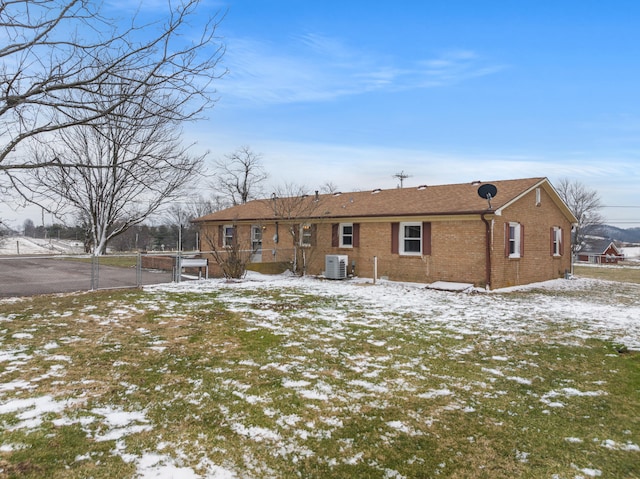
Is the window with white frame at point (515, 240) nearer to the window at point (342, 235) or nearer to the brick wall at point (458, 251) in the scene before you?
the brick wall at point (458, 251)

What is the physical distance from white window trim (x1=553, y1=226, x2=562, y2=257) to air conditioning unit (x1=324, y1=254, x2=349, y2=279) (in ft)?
32.4

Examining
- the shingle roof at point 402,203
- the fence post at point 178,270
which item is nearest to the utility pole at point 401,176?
the shingle roof at point 402,203

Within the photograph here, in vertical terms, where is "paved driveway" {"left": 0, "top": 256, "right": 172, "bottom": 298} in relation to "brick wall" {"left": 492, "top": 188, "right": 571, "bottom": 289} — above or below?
below

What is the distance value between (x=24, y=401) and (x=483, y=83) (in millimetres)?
14331

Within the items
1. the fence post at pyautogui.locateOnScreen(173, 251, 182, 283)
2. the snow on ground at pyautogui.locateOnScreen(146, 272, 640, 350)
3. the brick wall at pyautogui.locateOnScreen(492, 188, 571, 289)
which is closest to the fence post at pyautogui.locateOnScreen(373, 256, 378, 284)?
the snow on ground at pyautogui.locateOnScreen(146, 272, 640, 350)

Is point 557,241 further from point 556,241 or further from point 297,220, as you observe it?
point 297,220

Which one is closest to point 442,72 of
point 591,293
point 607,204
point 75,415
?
point 591,293

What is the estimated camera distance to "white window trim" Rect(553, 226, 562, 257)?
56.1 feet

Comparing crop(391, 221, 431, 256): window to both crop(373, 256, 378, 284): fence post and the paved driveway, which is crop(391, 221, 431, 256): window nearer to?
crop(373, 256, 378, 284): fence post

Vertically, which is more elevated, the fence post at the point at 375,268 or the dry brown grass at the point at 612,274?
the fence post at the point at 375,268

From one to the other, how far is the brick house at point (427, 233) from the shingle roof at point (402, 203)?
0.14ft

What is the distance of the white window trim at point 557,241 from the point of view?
17094 mm

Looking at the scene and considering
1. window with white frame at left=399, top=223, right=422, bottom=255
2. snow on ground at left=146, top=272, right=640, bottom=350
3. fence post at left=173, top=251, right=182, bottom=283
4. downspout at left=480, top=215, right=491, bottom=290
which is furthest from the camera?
window with white frame at left=399, top=223, right=422, bottom=255

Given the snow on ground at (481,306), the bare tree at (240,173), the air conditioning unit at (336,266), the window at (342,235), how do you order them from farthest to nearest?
the bare tree at (240,173) → the window at (342,235) → the air conditioning unit at (336,266) → the snow on ground at (481,306)
